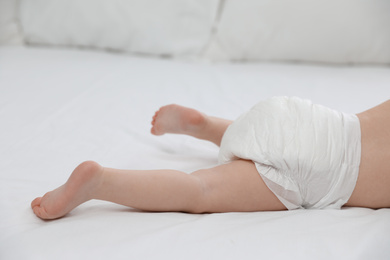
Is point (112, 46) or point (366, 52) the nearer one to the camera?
point (366, 52)

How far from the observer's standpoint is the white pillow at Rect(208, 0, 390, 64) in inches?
75.1

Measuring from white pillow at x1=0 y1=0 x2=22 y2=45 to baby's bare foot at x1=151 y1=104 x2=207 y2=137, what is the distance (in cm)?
114

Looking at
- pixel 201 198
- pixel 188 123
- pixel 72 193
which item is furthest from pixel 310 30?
pixel 72 193

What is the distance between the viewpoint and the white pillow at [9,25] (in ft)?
6.96

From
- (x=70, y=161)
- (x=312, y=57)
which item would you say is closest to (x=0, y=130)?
(x=70, y=161)

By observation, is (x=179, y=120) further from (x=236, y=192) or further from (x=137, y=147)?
(x=236, y=192)

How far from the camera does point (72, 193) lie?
89 cm

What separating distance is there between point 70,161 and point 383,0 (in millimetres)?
1328

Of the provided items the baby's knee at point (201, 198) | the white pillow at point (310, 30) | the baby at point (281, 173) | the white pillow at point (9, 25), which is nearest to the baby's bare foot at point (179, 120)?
the baby at point (281, 173)

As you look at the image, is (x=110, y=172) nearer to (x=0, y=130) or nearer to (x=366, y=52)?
(x=0, y=130)

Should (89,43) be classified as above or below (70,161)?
above

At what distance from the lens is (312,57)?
1.97m

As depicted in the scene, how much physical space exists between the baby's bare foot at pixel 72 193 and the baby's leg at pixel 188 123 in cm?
35

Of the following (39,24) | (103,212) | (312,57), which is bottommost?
(103,212)
